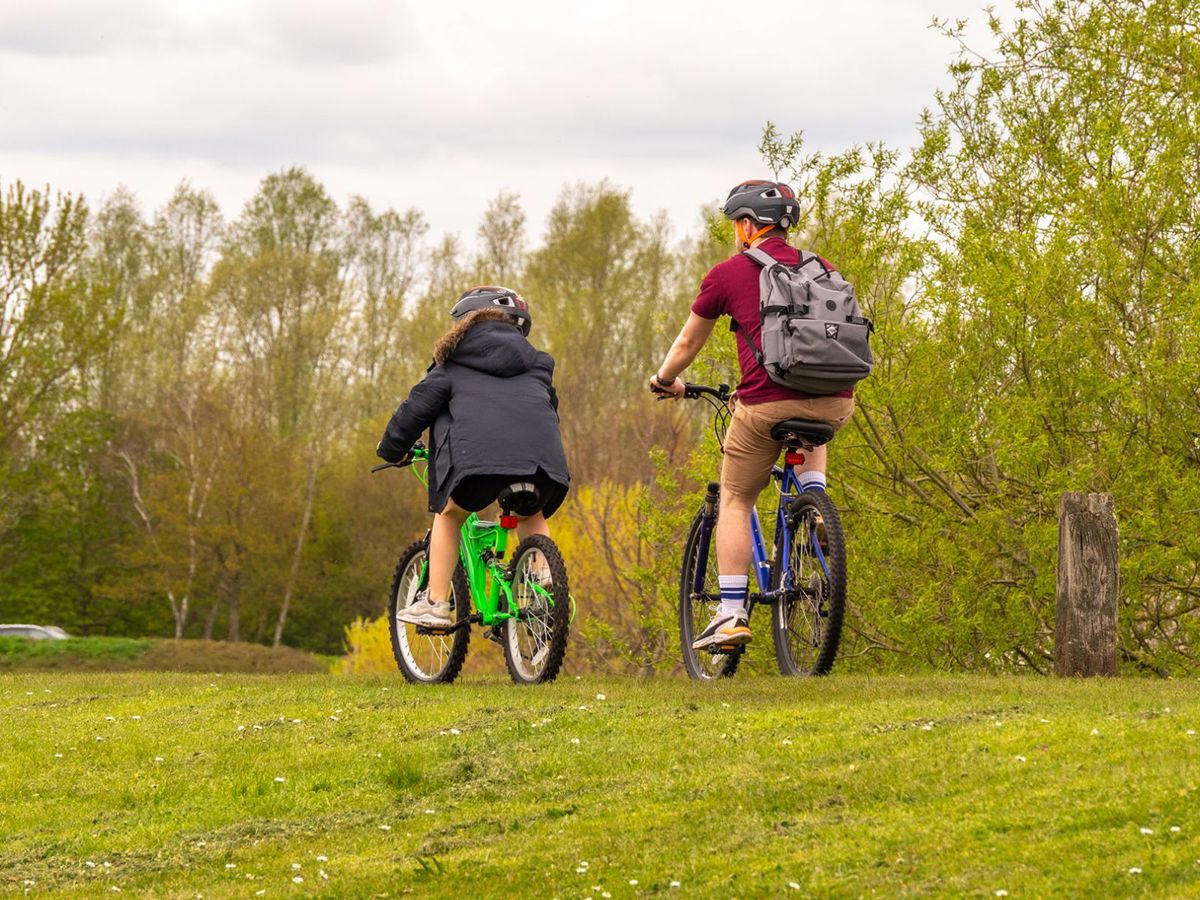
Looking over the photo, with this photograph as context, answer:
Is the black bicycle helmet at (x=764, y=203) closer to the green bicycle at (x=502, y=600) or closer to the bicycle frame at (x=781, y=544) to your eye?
the bicycle frame at (x=781, y=544)

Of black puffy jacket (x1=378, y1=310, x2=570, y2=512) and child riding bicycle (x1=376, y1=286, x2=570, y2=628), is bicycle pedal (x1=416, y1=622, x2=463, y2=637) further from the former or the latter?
black puffy jacket (x1=378, y1=310, x2=570, y2=512)

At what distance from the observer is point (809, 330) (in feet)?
24.4

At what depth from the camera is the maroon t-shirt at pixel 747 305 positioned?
25.3 feet

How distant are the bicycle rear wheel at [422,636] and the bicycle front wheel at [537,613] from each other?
34 cm

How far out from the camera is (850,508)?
1369 centimetres

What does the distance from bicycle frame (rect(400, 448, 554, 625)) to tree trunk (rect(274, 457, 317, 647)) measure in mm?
40600

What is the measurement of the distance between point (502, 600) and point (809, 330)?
2.51m

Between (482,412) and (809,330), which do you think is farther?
(482,412)

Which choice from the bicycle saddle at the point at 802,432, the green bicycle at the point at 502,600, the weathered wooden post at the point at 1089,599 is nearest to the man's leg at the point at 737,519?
the bicycle saddle at the point at 802,432

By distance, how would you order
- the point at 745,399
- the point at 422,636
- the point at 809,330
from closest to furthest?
1. the point at 809,330
2. the point at 745,399
3. the point at 422,636

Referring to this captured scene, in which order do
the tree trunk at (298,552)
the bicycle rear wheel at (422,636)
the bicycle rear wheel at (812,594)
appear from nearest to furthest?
the bicycle rear wheel at (812,594) → the bicycle rear wheel at (422,636) → the tree trunk at (298,552)

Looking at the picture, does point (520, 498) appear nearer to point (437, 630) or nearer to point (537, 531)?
point (537, 531)

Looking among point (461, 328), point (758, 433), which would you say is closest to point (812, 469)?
point (758, 433)

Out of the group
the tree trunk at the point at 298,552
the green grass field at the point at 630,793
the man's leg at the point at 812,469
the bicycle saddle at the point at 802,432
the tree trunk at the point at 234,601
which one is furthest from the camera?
the tree trunk at the point at 298,552
